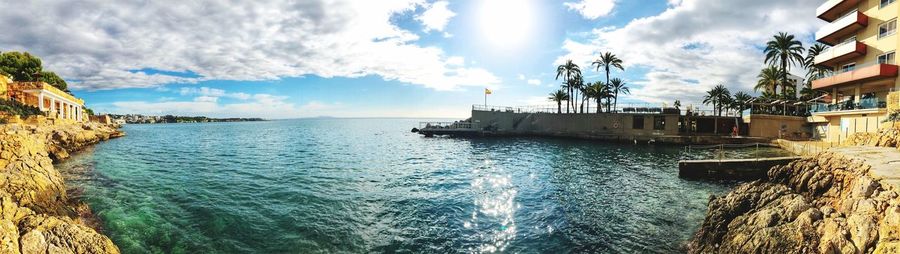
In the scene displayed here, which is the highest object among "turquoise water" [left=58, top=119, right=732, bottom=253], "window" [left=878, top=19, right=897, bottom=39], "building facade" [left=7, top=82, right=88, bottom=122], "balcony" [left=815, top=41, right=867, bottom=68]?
"window" [left=878, top=19, right=897, bottom=39]

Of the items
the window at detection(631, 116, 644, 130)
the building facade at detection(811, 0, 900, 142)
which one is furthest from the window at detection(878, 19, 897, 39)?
the window at detection(631, 116, 644, 130)

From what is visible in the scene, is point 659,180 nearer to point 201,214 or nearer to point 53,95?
point 201,214

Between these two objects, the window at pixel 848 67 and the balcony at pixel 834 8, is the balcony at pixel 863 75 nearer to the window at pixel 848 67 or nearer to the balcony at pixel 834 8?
the window at pixel 848 67

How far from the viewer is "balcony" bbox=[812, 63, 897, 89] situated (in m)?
31.7

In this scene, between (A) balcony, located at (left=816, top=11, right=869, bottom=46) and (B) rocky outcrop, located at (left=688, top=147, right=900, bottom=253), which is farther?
(A) balcony, located at (left=816, top=11, right=869, bottom=46)

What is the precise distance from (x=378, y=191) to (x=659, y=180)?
17.3 metres

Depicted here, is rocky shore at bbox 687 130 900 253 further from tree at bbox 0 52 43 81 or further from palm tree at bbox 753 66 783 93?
tree at bbox 0 52 43 81

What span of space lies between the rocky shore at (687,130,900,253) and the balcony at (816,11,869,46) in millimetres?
32840

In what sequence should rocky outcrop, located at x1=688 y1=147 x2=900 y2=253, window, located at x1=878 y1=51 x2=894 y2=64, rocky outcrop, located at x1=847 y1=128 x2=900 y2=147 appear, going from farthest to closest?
window, located at x1=878 y1=51 x2=894 y2=64
rocky outcrop, located at x1=847 y1=128 x2=900 y2=147
rocky outcrop, located at x1=688 y1=147 x2=900 y2=253

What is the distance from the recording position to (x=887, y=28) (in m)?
32.9

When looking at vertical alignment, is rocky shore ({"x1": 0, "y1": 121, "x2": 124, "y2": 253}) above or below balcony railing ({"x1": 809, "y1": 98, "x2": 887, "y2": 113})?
below

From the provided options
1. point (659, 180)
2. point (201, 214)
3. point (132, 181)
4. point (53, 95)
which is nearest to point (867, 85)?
point (659, 180)

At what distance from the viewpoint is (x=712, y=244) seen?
34.4 feet

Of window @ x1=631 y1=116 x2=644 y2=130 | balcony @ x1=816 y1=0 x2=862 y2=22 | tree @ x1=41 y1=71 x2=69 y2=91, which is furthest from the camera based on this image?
tree @ x1=41 y1=71 x2=69 y2=91
